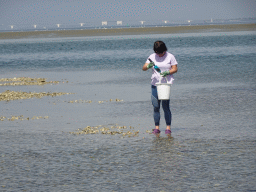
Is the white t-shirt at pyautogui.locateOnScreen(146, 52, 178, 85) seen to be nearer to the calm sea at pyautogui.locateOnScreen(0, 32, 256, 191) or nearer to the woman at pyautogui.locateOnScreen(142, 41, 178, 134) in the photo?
the woman at pyautogui.locateOnScreen(142, 41, 178, 134)

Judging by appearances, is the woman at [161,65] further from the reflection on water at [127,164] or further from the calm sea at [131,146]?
the reflection on water at [127,164]

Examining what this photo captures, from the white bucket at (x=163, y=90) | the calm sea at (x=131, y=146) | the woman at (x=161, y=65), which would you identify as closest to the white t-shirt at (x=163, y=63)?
the woman at (x=161, y=65)

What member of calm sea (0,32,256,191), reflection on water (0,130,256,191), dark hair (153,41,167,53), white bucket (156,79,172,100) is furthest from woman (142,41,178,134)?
reflection on water (0,130,256,191)

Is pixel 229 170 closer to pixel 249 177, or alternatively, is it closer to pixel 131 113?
pixel 249 177

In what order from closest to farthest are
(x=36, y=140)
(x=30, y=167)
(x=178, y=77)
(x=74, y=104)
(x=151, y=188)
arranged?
(x=151, y=188) < (x=30, y=167) < (x=36, y=140) < (x=74, y=104) < (x=178, y=77)

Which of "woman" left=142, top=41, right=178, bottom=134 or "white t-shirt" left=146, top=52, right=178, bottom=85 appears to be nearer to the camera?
"woman" left=142, top=41, right=178, bottom=134

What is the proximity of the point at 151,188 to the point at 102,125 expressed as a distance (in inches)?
197

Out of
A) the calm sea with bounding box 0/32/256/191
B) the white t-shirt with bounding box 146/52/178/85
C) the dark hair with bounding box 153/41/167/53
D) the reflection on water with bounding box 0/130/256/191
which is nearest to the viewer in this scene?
the reflection on water with bounding box 0/130/256/191

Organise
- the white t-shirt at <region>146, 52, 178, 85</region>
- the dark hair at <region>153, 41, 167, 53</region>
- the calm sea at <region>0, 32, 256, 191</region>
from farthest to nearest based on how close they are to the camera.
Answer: the white t-shirt at <region>146, 52, 178, 85</region> < the dark hair at <region>153, 41, 167, 53</region> < the calm sea at <region>0, 32, 256, 191</region>

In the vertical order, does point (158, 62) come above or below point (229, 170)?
above

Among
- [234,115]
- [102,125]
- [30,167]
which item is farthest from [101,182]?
[234,115]

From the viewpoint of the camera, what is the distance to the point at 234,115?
497 inches

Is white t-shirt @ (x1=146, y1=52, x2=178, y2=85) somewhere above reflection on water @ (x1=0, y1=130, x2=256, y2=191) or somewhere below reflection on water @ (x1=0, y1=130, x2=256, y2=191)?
above

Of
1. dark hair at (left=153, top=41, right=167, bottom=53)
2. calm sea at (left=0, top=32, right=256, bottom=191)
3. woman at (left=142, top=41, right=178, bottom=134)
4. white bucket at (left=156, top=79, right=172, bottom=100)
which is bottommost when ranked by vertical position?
calm sea at (left=0, top=32, right=256, bottom=191)
